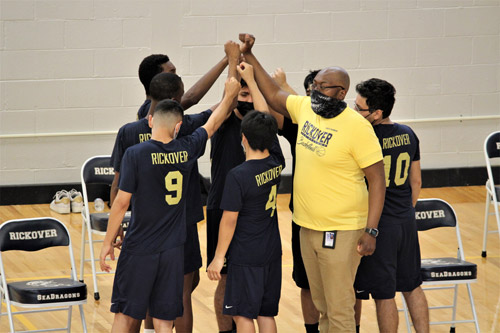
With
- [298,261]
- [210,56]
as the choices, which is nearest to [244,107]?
[298,261]

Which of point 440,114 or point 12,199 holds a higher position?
point 440,114

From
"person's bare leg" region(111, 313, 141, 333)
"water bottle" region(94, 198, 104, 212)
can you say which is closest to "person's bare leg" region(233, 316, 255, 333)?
"person's bare leg" region(111, 313, 141, 333)

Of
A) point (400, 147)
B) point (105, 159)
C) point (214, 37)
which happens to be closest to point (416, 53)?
point (214, 37)

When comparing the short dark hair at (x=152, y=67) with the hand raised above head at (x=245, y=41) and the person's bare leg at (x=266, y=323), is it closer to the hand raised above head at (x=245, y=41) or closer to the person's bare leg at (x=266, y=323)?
the hand raised above head at (x=245, y=41)

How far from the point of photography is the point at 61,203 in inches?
355

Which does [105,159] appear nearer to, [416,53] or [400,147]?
[400,147]

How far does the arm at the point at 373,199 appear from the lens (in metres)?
4.53

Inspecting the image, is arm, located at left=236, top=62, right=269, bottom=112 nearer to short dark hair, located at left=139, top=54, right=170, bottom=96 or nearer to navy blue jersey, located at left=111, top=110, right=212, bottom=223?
navy blue jersey, located at left=111, top=110, right=212, bottom=223

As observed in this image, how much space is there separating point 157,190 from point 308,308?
1.45m

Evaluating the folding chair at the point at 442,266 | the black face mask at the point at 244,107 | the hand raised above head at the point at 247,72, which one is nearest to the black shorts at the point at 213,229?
the black face mask at the point at 244,107

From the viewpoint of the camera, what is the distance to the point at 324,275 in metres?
4.66

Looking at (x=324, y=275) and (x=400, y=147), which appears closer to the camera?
(x=324, y=275)

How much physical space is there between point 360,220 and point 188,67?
17.1 feet

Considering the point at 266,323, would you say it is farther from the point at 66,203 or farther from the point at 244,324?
the point at 66,203
